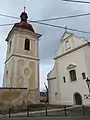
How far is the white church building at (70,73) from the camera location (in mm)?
21019

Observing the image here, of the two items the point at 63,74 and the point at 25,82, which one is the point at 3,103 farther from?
the point at 63,74

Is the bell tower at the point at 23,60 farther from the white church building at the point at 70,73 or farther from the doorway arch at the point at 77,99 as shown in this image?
the doorway arch at the point at 77,99

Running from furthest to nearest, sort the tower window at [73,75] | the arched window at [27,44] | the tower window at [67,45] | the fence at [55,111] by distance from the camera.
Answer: the tower window at [67,45] → the arched window at [27,44] → the tower window at [73,75] → the fence at [55,111]

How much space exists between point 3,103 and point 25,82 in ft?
17.3

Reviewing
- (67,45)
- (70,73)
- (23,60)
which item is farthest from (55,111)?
(67,45)

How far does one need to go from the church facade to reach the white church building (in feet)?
12.9

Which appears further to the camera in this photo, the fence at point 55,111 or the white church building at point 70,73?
the white church building at point 70,73

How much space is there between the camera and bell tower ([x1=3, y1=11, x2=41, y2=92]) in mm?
21873

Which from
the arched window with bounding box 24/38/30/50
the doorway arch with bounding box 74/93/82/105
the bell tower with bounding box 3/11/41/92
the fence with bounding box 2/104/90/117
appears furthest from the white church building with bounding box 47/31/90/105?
the arched window with bounding box 24/38/30/50

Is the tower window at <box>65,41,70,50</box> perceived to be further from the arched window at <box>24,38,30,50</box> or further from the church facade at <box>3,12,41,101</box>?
the arched window at <box>24,38,30,50</box>

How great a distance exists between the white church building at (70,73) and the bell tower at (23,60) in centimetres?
394

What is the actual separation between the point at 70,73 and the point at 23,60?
24.2ft

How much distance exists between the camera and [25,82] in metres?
22.2

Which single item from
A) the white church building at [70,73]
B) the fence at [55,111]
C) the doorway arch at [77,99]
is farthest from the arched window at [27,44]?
the doorway arch at [77,99]
